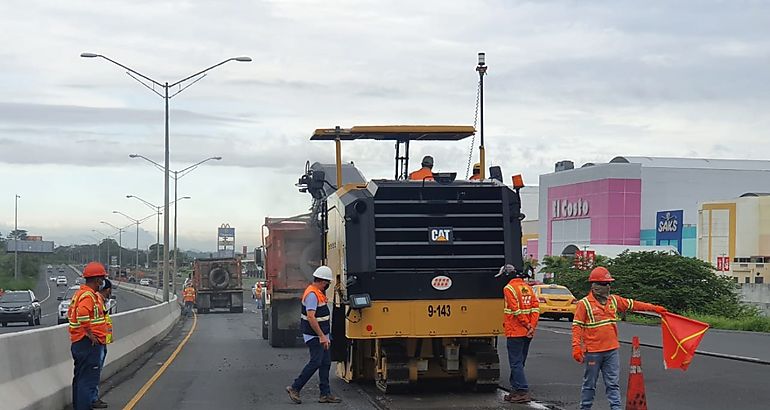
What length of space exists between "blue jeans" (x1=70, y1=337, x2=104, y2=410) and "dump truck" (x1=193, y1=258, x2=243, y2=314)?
43281 millimetres

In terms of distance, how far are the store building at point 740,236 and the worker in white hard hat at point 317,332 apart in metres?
66.5

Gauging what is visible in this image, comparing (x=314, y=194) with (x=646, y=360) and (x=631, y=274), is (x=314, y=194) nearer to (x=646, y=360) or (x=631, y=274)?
(x=646, y=360)

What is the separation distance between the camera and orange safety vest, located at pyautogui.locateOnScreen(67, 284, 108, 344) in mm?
12070

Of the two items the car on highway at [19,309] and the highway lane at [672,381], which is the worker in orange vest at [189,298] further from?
the highway lane at [672,381]

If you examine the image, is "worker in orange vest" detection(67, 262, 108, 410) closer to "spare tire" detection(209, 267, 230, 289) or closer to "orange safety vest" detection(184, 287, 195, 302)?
"spare tire" detection(209, 267, 230, 289)

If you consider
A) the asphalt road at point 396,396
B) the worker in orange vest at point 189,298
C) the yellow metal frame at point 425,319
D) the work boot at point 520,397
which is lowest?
the worker in orange vest at point 189,298

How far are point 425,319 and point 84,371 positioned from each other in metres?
4.55

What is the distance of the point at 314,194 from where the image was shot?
19031mm

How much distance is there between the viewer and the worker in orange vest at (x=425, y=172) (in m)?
15.2

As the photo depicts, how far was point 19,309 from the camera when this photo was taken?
146 feet

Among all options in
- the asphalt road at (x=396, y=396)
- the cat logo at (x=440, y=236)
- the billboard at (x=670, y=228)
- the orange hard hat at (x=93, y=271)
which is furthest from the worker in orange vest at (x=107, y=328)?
the billboard at (x=670, y=228)

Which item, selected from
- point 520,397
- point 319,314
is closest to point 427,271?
point 319,314

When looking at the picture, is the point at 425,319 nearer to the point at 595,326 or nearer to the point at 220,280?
the point at 595,326

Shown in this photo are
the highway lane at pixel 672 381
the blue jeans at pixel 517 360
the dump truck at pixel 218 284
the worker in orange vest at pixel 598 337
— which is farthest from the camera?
the dump truck at pixel 218 284
